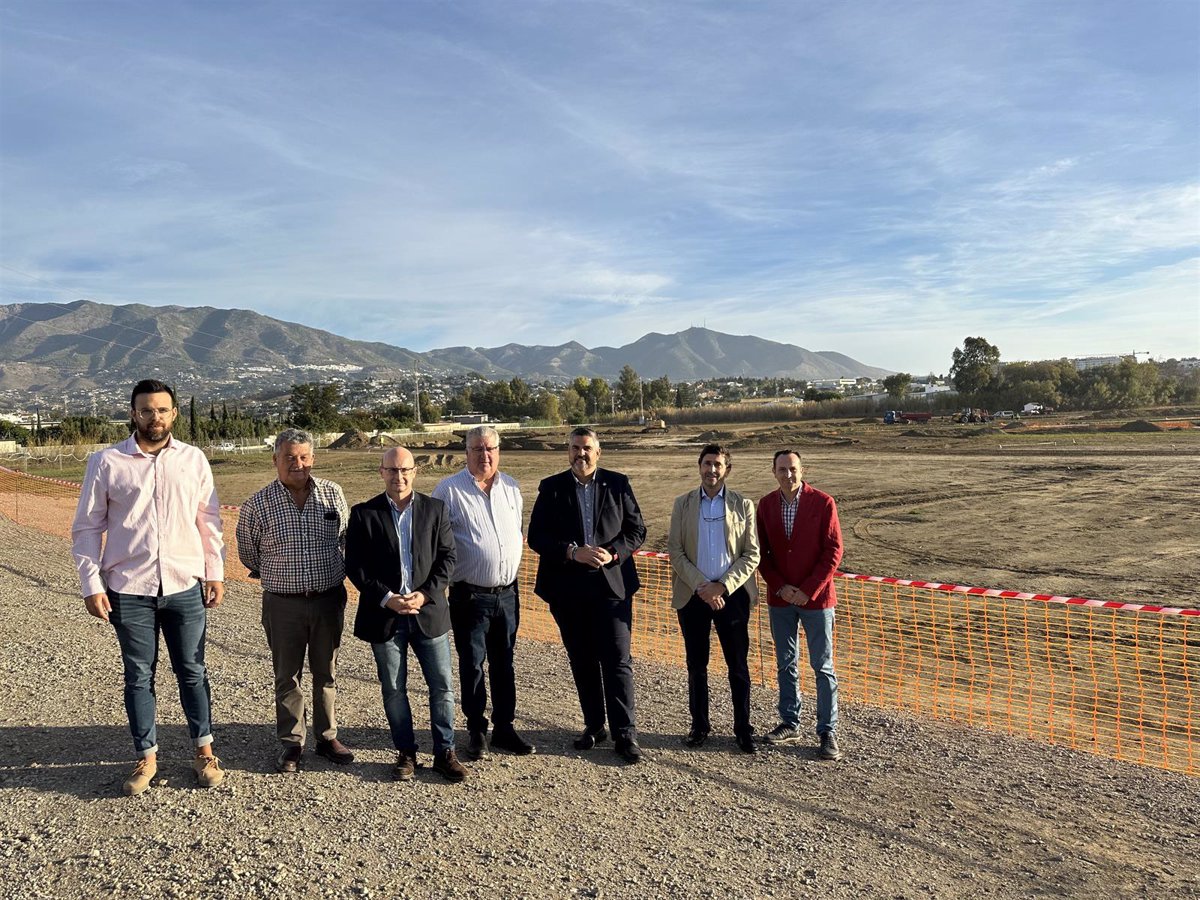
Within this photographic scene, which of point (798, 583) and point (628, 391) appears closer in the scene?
point (798, 583)

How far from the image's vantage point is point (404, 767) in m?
4.35

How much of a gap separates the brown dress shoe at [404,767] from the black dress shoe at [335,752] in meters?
0.29

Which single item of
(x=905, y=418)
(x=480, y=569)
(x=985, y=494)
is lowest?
(x=985, y=494)

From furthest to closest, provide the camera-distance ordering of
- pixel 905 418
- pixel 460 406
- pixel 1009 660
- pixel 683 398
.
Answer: pixel 683 398 → pixel 460 406 → pixel 905 418 → pixel 1009 660

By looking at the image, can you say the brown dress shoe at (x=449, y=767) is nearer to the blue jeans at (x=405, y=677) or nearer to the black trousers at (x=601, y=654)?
the blue jeans at (x=405, y=677)

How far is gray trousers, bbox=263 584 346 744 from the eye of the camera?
4.36 metres

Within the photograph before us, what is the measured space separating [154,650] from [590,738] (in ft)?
8.07

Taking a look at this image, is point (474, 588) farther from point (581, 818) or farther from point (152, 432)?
point (152, 432)

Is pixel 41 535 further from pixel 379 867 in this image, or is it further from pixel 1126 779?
pixel 1126 779

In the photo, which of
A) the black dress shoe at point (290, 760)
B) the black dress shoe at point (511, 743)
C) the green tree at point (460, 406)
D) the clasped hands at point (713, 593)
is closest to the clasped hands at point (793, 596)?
the clasped hands at point (713, 593)

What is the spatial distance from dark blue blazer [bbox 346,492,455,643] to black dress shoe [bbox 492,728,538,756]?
2.93 feet

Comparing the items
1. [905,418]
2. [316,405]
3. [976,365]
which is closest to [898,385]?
[976,365]

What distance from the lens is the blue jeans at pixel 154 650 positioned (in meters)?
3.91

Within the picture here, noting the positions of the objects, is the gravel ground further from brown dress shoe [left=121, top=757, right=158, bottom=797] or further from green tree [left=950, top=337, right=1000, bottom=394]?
green tree [left=950, top=337, right=1000, bottom=394]
